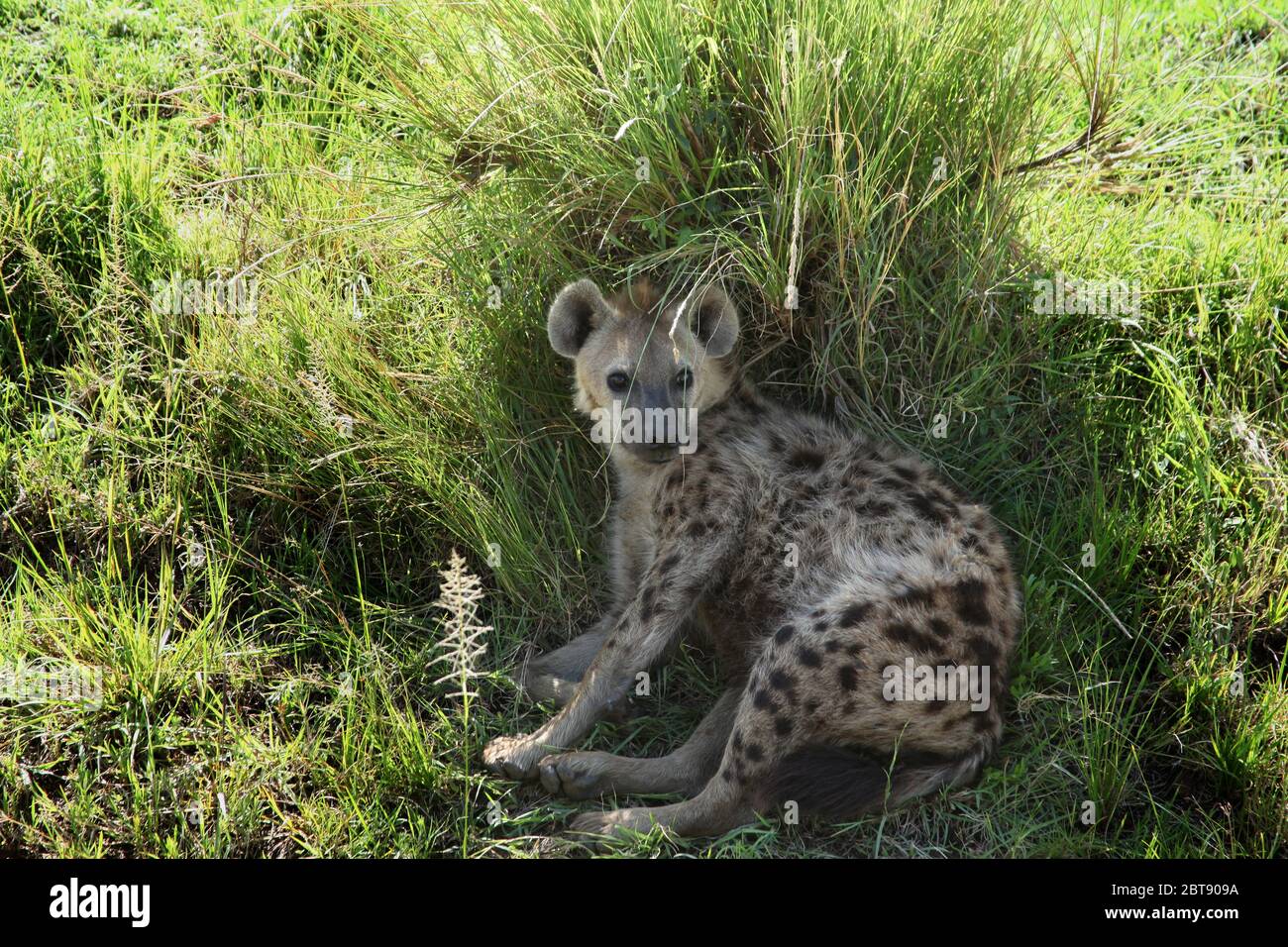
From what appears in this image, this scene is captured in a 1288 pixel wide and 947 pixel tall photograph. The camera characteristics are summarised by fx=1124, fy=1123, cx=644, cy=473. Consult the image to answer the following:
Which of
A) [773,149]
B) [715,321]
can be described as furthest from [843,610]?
[773,149]

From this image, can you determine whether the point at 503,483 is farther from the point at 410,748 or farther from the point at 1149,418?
the point at 1149,418

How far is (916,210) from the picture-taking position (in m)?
3.66

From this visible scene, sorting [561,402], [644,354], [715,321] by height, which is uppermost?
[715,321]

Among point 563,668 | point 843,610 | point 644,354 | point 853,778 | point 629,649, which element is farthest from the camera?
point 563,668

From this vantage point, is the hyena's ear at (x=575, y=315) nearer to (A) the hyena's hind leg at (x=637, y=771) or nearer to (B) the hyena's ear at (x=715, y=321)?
(B) the hyena's ear at (x=715, y=321)

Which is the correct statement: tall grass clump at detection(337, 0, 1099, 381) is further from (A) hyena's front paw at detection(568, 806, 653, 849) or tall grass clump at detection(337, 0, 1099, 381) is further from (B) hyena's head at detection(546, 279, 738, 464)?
(A) hyena's front paw at detection(568, 806, 653, 849)

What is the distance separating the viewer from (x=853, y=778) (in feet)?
10.3

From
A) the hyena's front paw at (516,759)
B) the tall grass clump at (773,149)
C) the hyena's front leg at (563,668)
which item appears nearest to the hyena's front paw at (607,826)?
the hyena's front paw at (516,759)

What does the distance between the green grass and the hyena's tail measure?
0.10m

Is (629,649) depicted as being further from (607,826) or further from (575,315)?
(575,315)

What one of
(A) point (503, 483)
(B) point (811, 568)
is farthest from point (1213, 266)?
(A) point (503, 483)

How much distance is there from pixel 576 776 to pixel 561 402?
1.40m

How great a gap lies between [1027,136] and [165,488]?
333cm

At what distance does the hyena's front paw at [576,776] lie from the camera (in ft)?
11.3
